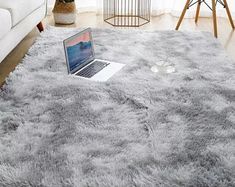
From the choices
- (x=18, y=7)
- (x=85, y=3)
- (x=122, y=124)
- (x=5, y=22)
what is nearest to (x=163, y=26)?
(x=85, y=3)

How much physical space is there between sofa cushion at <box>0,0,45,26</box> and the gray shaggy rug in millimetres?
298

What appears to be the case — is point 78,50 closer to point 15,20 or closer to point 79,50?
point 79,50

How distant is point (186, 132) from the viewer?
4.79 ft

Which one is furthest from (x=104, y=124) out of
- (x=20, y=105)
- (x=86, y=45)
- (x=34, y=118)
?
(x=86, y=45)

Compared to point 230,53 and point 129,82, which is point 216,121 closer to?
point 129,82

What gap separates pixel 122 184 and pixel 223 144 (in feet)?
1.58

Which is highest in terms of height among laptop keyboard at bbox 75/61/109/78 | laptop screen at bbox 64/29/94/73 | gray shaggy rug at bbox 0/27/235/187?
laptop screen at bbox 64/29/94/73

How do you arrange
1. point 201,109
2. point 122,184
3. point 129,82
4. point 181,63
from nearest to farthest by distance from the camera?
point 122,184 < point 201,109 < point 129,82 < point 181,63

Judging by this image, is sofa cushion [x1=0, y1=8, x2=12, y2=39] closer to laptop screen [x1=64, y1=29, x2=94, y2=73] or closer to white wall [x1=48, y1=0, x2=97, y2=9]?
laptop screen [x1=64, y1=29, x2=94, y2=73]

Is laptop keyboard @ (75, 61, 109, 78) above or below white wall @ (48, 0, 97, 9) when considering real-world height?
below

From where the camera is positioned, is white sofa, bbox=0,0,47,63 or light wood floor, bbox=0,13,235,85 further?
light wood floor, bbox=0,13,235,85

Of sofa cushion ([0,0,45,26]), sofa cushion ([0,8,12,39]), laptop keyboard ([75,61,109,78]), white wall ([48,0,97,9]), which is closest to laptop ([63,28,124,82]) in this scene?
laptop keyboard ([75,61,109,78])

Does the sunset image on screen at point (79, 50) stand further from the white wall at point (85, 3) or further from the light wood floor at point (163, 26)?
the white wall at point (85, 3)

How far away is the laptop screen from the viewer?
1.87 metres
